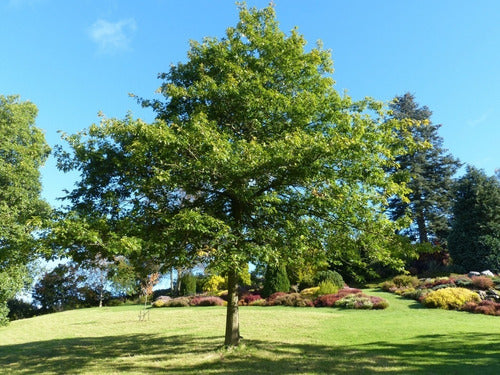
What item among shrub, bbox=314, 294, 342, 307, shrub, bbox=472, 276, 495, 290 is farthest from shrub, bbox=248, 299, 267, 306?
shrub, bbox=472, 276, 495, 290

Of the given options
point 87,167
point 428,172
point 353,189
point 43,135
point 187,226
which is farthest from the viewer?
point 428,172

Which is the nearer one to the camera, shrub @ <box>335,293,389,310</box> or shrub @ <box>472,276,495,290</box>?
shrub @ <box>335,293,389,310</box>

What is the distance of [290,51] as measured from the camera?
36.1ft

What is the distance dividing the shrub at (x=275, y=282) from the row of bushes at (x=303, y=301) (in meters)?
0.68

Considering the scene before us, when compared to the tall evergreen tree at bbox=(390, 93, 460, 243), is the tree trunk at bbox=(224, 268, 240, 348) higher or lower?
lower

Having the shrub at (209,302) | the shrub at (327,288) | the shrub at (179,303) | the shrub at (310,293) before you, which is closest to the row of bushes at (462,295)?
the shrub at (327,288)

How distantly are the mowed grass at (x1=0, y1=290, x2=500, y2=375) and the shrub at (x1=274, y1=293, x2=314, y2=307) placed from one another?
10.5ft

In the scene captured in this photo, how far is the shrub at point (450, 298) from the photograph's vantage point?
725 inches

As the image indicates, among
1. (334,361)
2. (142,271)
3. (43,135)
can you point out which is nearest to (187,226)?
(142,271)

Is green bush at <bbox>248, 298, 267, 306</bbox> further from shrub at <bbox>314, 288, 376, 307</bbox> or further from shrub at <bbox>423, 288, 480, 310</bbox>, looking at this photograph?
shrub at <bbox>423, 288, 480, 310</bbox>

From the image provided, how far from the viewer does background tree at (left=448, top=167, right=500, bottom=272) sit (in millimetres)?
28484

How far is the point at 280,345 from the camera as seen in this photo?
11875 millimetres

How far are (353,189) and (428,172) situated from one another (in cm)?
3979

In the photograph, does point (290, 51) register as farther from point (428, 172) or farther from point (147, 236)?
point (428, 172)
